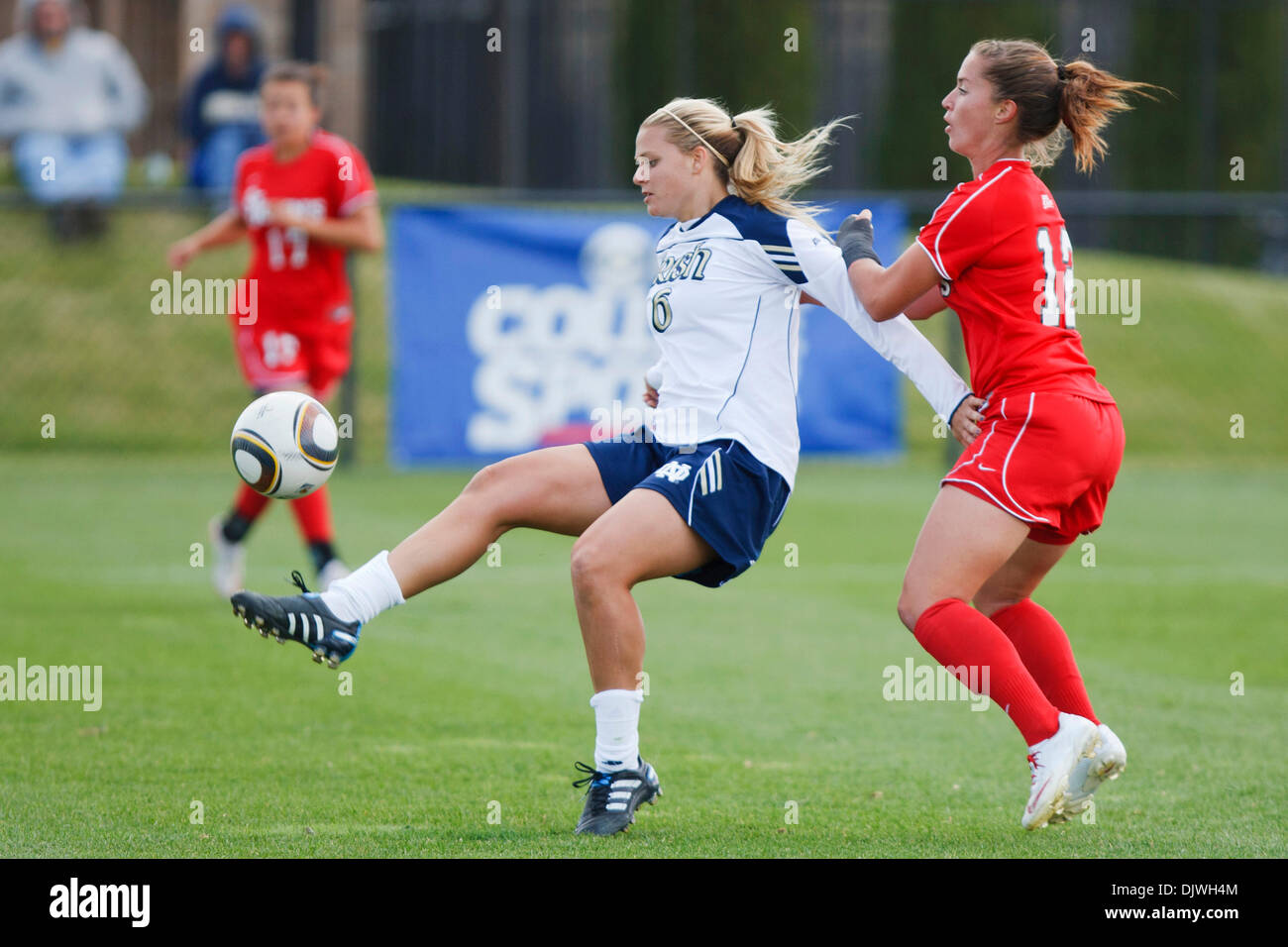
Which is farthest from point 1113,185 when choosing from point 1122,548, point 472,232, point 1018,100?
point 1018,100

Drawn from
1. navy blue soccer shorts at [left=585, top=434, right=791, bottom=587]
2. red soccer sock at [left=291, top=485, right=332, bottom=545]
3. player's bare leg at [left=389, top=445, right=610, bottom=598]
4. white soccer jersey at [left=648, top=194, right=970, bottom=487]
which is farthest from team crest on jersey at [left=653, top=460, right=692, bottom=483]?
red soccer sock at [left=291, top=485, right=332, bottom=545]

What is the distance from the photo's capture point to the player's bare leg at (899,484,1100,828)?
427 centimetres

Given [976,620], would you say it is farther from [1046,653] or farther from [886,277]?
[886,277]

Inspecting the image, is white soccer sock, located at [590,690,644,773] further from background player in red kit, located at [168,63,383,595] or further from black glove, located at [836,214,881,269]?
background player in red kit, located at [168,63,383,595]

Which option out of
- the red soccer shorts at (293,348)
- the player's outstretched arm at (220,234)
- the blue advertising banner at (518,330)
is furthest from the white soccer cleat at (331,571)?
the blue advertising banner at (518,330)

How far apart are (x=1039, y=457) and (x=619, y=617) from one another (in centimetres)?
116

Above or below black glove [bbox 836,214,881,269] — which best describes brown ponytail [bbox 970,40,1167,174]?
above

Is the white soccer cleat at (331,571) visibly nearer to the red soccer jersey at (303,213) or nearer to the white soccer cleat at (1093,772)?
the red soccer jersey at (303,213)

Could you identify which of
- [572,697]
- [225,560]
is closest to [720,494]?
[572,697]

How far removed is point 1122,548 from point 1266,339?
8.49 metres

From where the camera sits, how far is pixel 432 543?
4570 millimetres

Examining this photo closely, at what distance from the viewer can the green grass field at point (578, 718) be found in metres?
4.48

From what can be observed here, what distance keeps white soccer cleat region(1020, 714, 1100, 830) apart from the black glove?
1.35 metres

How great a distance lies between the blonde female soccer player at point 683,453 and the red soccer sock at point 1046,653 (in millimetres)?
593
